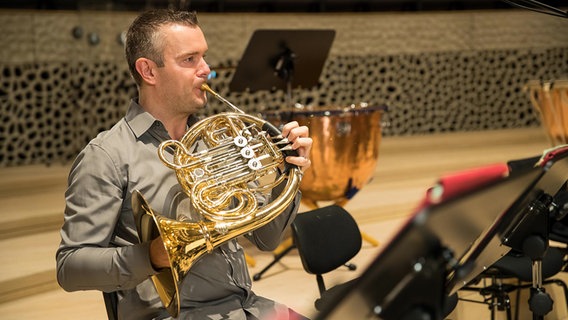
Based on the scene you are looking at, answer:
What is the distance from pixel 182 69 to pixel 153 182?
0.41 m

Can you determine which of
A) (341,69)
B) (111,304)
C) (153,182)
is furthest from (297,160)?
(341,69)

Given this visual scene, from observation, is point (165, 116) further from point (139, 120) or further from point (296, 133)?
point (296, 133)

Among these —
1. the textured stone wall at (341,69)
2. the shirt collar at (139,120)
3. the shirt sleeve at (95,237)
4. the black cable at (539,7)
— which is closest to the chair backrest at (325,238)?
the shirt collar at (139,120)

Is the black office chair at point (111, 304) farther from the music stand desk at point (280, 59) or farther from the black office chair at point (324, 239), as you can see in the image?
the music stand desk at point (280, 59)

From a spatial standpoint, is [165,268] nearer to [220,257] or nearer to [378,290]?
[220,257]

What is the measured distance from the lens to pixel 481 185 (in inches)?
52.4

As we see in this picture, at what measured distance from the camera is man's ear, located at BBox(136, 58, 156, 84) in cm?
244

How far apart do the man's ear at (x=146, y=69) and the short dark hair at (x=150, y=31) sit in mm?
19

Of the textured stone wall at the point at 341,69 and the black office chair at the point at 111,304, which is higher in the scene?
the black office chair at the point at 111,304

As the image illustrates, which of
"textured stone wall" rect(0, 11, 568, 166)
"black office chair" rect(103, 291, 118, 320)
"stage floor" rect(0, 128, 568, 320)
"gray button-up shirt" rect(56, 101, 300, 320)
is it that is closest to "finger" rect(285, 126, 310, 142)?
"gray button-up shirt" rect(56, 101, 300, 320)

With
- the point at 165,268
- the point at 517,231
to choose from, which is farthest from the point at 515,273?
the point at 165,268

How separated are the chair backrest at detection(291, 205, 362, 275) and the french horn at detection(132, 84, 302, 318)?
27.3 inches

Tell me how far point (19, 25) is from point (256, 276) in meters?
4.16

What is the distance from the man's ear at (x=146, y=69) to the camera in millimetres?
2438
